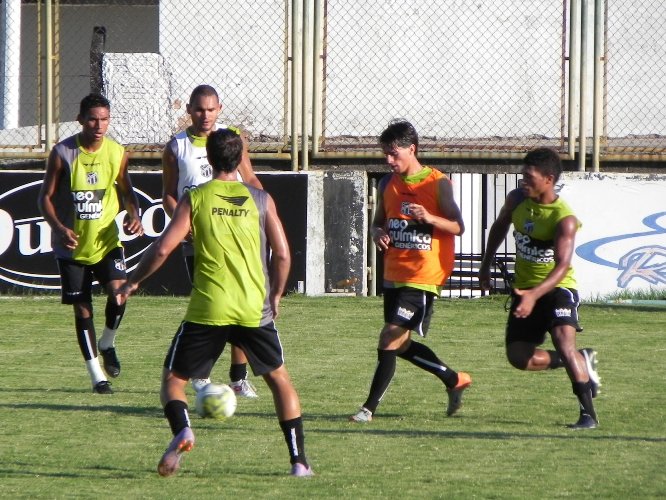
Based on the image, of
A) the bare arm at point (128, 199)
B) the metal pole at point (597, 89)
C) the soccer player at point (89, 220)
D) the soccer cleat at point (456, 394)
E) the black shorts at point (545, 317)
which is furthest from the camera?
the metal pole at point (597, 89)

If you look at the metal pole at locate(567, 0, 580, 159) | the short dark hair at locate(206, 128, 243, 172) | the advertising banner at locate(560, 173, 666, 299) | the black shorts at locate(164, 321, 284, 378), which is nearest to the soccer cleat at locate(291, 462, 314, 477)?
the black shorts at locate(164, 321, 284, 378)

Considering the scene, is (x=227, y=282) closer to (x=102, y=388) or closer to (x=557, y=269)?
(x=557, y=269)

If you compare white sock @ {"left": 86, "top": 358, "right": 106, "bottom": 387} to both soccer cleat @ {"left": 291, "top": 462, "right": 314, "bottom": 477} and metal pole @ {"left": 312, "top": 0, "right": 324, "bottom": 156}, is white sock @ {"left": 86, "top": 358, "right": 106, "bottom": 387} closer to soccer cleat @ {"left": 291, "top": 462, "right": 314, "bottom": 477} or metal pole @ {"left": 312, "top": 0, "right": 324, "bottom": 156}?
soccer cleat @ {"left": 291, "top": 462, "right": 314, "bottom": 477}

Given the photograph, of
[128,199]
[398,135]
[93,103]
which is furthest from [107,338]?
[398,135]

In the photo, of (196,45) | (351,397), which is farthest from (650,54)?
(351,397)

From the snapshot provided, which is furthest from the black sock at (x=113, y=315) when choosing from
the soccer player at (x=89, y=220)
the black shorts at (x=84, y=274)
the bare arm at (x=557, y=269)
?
the bare arm at (x=557, y=269)

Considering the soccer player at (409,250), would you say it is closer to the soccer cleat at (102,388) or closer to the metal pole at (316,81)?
the soccer cleat at (102,388)

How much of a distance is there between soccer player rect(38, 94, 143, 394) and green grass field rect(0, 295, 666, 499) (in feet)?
1.58

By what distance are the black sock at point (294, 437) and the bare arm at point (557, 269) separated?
1.84 metres

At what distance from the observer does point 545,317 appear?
8.16 metres

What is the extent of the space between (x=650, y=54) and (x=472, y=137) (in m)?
3.46

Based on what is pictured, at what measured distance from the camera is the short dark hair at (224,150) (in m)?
6.38

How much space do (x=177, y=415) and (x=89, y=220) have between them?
3.49 m

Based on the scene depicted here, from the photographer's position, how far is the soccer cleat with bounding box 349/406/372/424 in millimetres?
8133
